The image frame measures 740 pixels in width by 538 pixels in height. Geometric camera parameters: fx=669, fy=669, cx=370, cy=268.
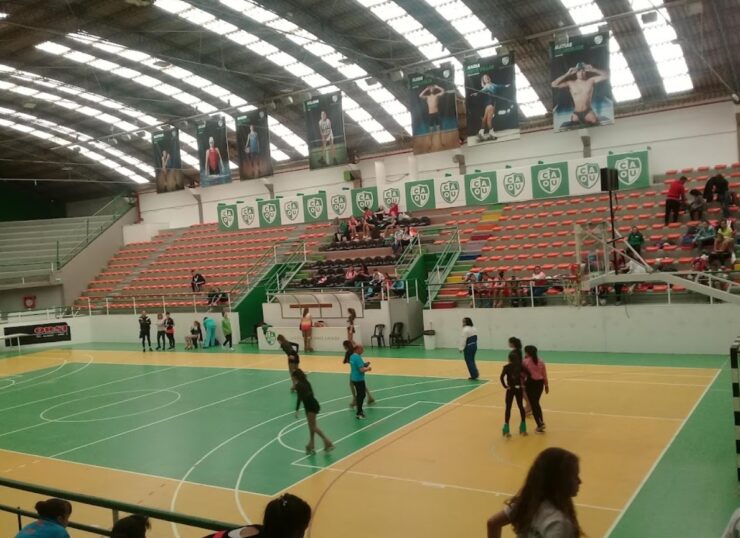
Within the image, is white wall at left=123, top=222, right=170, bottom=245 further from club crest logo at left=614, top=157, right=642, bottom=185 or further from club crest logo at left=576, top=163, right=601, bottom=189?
club crest logo at left=614, top=157, right=642, bottom=185

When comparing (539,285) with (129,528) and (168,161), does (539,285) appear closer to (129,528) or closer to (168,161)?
(168,161)

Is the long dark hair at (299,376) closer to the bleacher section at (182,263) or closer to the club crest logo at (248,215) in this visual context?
the bleacher section at (182,263)

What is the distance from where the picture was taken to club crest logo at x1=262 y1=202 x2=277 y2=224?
118 ft

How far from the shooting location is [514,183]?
94.4 ft

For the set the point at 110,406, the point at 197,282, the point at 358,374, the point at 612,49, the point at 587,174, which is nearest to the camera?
the point at 358,374

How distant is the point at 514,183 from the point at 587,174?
123 inches

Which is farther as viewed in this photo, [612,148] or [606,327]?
[612,148]

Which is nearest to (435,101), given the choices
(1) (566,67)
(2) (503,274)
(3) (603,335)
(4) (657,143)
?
(1) (566,67)

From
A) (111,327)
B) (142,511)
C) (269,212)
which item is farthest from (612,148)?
(142,511)

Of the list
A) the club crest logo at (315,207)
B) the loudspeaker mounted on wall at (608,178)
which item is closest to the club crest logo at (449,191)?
the club crest logo at (315,207)

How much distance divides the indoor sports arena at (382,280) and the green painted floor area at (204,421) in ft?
0.39

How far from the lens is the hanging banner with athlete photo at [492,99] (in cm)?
2227

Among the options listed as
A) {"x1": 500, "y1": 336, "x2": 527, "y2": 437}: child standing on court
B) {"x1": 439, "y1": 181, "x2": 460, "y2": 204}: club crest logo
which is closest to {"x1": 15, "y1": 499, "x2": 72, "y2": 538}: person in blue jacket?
{"x1": 500, "y1": 336, "x2": 527, "y2": 437}: child standing on court

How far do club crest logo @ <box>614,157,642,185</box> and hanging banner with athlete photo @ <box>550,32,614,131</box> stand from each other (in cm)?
592
